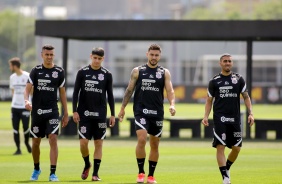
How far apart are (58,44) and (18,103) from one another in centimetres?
6152

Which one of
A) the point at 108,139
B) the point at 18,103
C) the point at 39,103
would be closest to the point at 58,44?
the point at 108,139

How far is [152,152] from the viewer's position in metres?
15.5

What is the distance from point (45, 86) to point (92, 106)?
826mm

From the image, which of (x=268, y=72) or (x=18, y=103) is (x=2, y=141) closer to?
(x=18, y=103)

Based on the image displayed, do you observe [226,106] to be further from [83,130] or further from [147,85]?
[83,130]

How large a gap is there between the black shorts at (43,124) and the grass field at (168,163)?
76 cm

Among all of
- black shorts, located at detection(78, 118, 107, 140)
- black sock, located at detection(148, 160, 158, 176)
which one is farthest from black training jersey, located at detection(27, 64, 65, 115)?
black sock, located at detection(148, 160, 158, 176)

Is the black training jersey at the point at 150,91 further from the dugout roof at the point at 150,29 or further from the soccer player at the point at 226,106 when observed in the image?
the dugout roof at the point at 150,29

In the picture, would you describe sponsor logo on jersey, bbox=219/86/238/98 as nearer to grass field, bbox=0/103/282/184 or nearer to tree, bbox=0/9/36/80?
grass field, bbox=0/103/282/184

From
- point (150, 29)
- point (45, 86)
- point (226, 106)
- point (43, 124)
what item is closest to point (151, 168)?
point (226, 106)

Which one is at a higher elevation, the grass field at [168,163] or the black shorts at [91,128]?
the black shorts at [91,128]

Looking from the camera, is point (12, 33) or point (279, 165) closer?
point (279, 165)

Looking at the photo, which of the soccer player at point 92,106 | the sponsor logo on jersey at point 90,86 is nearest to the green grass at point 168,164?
the soccer player at point 92,106

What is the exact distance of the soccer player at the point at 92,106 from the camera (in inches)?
620
